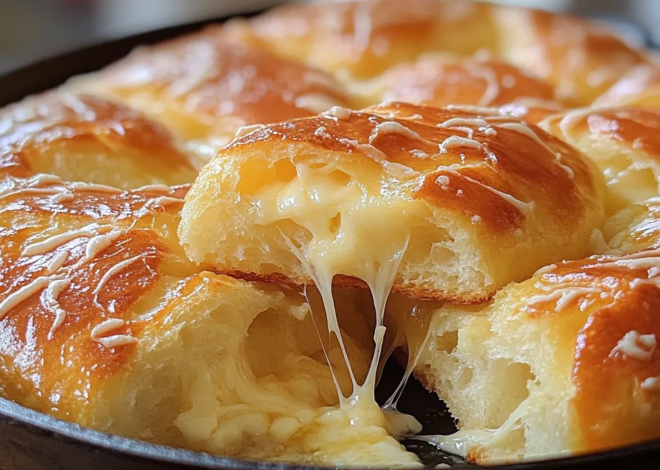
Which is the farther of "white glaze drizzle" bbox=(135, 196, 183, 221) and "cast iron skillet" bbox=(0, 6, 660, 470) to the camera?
"white glaze drizzle" bbox=(135, 196, 183, 221)

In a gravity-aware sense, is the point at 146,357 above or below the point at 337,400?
above

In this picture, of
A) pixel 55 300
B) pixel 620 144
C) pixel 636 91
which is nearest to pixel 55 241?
pixel 55 300

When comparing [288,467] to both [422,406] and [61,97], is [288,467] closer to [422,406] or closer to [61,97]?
[422,406]

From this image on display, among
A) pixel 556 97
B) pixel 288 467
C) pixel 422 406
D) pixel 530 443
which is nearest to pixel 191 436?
pixel 288 467

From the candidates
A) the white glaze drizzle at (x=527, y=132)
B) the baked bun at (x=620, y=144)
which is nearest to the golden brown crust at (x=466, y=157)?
the white glaze drizzle at (x=527, y=132)

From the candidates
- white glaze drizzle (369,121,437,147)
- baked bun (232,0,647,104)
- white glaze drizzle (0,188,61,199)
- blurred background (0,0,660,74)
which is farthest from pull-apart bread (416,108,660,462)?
blurred background (0,0,660,74)

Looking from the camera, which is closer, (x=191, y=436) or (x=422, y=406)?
(x=191, y=436)

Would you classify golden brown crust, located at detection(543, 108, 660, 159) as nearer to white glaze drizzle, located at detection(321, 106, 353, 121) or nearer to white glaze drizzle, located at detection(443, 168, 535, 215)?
white glaze drizzle, located at detection(443, 168, 535, 215)
